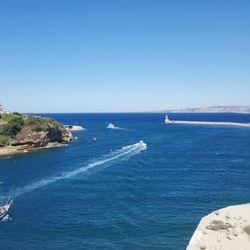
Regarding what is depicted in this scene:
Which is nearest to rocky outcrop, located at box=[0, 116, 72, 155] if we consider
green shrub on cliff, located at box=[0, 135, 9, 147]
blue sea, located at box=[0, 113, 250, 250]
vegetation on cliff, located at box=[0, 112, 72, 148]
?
vegetation on cliff, located at box=[0, 112, 72, 148]

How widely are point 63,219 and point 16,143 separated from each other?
7483 cm

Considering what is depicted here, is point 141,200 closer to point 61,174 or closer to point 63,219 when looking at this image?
point 63,219

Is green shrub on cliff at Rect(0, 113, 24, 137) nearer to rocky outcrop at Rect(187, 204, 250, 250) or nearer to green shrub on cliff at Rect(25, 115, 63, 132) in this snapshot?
green shrub on cliff at Rect(25, 115, 63, 132)

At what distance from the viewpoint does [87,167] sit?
300ft

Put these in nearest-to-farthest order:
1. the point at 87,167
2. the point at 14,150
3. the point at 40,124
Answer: the point at 87,167, the point at 14,150, the point at 40,124

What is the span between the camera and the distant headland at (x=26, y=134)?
400 feet

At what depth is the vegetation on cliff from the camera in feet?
406

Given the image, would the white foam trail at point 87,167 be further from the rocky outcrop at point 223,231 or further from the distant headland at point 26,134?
the rocky outcrop at point 223,231

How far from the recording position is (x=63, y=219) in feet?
177

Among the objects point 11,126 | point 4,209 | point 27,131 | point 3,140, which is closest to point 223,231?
point 4,209

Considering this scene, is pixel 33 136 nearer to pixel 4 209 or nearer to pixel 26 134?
pixel 26 134

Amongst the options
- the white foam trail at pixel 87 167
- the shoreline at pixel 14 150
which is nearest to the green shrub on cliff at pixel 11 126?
the shoreline at pixel 14 150

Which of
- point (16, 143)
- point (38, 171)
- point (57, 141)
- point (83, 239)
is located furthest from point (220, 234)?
point (57, 141)

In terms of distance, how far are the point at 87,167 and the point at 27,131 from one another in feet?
147
